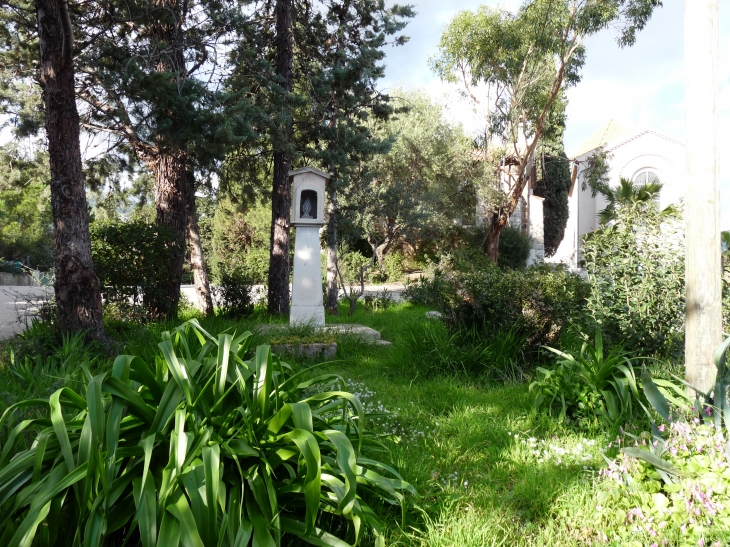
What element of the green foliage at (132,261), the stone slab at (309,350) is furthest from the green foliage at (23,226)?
the stone slab at (309,350)

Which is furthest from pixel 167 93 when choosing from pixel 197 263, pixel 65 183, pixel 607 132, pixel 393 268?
pixel 607 132

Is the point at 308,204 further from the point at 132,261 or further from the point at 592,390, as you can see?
the point at 592,390

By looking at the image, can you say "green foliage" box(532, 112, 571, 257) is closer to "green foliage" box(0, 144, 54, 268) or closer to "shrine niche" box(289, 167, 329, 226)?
"shrine niche" box(289, 167, 329, 226)

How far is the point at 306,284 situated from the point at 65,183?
13.9 ft

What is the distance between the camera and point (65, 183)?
555cm

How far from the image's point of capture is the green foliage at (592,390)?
3451mm

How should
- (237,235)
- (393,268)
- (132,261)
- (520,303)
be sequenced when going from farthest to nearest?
(237,235)
(393,268)
(132,261)
(520,303)

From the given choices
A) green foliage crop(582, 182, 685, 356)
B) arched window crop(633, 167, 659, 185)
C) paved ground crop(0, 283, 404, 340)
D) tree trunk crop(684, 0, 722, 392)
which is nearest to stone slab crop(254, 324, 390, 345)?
paved ground crop(0, 283, 404, 340)

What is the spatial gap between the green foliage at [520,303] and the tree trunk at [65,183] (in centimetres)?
407

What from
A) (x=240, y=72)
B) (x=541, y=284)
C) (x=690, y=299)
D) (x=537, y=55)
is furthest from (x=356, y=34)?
(x=690, y=299)

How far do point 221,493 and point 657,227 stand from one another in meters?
4.42

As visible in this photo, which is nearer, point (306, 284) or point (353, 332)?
point (353, 332)

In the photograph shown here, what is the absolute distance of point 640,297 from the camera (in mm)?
4457

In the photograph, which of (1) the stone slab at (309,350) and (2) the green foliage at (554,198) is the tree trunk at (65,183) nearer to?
(1) the stone slab at (309,350)
